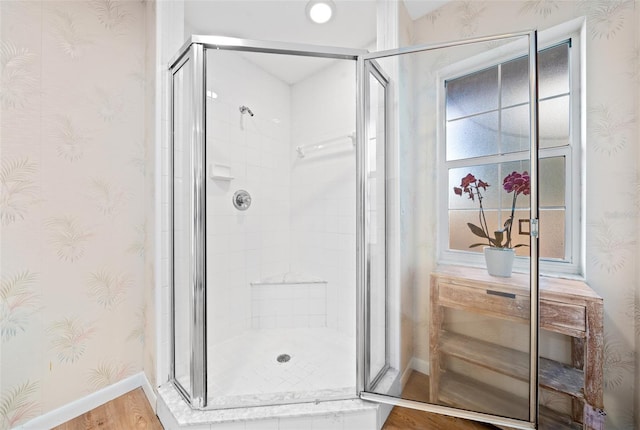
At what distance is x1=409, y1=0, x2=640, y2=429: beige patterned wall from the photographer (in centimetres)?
126

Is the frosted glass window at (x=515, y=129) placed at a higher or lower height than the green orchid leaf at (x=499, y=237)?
higher

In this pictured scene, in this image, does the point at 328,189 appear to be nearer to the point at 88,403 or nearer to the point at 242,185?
the point at 242,185

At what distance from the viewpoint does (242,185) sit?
2361 mm

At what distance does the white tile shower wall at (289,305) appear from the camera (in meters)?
2.41

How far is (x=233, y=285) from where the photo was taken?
2297 mm

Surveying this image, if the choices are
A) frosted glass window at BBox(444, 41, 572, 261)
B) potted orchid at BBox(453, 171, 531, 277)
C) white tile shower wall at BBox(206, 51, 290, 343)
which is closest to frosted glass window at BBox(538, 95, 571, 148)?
frosted glass window at BBox(444, 41, 572, 261)

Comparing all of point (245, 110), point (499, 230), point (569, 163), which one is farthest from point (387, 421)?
point (245, 110)

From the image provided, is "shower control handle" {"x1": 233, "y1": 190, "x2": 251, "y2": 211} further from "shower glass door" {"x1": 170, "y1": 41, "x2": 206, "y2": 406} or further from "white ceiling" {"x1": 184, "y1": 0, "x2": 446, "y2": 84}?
"white ceiling" {"x1": 184, "y1": 0, "x2": 446, "y2": 84}

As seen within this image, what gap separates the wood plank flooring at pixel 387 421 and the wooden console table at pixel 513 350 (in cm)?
10

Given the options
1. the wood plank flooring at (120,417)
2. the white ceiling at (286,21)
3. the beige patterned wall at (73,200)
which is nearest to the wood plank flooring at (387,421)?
the wood plank flooring at (120,417)

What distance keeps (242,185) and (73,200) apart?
3.60 ft

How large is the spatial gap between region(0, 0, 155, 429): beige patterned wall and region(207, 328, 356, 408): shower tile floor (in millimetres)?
496

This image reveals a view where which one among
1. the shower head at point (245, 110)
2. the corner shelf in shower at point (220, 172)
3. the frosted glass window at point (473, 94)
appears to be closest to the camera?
the frosted glass window at point (473, 94)

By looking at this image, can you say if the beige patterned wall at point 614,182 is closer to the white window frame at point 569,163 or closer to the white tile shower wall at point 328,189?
the white window frame at point 569,163
